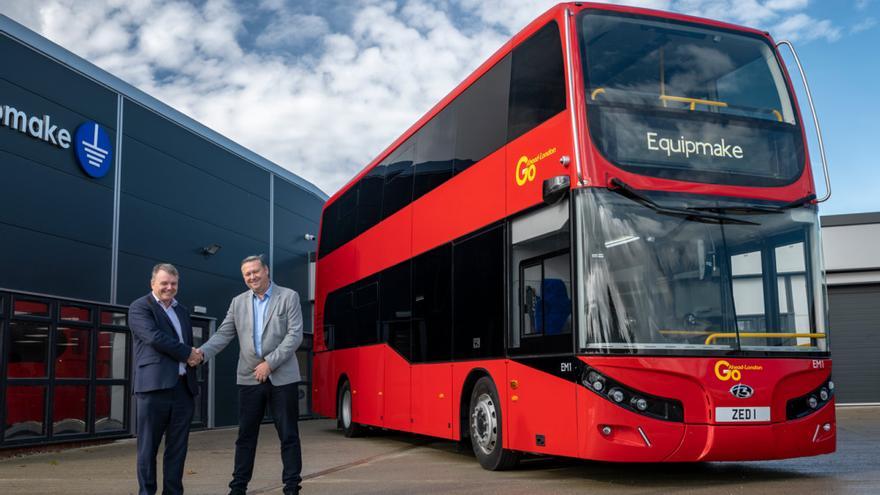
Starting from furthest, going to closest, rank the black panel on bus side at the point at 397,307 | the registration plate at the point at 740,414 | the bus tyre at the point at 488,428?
1. the black panel on bus side at the point at 397,307
2. the bus tyre at the point at 488,428
3. the registration plate at the point at 740,414

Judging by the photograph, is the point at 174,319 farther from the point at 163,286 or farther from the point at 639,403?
the point at 639,403

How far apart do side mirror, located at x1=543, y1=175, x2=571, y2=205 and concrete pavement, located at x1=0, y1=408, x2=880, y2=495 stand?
241 cm

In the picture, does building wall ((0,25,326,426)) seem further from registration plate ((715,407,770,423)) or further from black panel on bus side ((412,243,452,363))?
registration plate ((715,407,770,423))

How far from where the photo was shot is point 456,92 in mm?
10961

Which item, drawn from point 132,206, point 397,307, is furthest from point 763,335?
point 132,206

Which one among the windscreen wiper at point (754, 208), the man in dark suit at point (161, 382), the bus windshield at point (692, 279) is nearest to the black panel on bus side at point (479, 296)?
the bus windshield at point (692, 279)

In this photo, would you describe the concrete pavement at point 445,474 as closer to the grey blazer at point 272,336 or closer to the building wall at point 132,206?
the grey blazer at point 272,336

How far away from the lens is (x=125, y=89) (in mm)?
17250

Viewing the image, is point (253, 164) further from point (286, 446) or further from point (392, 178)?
point (286, 446)

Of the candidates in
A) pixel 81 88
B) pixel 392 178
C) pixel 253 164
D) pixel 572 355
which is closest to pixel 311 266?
pixel 253 164

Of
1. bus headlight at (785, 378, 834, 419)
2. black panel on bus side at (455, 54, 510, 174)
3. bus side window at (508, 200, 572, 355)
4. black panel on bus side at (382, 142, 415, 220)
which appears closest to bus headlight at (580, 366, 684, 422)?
bus side window at (508, 200, 572, 355)

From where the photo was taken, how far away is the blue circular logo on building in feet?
51.1

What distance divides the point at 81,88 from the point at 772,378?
12706 millimetres

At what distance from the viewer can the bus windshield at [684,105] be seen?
7.73 meters
